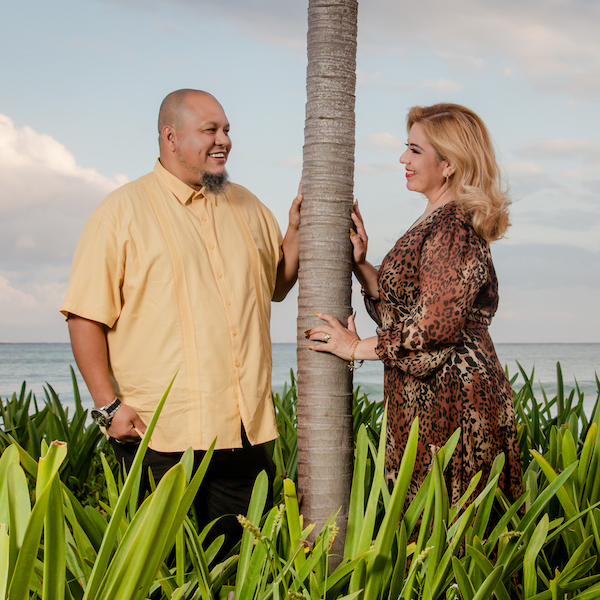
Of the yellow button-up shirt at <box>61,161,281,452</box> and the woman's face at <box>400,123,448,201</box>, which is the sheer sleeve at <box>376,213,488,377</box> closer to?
the woman's face at <box>400,123,448,201</box>

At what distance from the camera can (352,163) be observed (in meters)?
2.32

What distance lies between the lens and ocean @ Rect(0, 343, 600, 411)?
21.8 meters

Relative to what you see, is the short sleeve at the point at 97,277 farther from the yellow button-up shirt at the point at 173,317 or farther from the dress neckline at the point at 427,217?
the dress neckline at the point at 427,217

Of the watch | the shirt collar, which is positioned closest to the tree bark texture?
the shirt collar

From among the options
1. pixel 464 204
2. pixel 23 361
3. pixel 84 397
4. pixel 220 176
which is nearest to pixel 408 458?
pixel 464 204

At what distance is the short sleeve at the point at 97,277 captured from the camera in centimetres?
229

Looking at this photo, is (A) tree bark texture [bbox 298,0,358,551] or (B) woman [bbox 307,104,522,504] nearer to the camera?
(B) woman [bbox 307,104,522,504]

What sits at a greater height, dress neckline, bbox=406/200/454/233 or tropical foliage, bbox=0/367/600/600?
dress neckline, bbox=406/200/454/233

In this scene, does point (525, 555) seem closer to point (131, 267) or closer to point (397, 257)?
point (397, 257)

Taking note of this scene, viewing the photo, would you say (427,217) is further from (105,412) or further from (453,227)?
(105,412)

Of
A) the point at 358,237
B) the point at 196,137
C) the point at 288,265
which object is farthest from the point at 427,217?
the point at 196,137

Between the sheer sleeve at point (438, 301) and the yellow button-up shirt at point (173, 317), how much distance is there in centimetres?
61

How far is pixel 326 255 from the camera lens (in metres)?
2.24

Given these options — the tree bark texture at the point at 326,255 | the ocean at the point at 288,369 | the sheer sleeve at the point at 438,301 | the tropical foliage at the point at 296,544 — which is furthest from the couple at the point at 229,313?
the ocean at the point at 288,369
